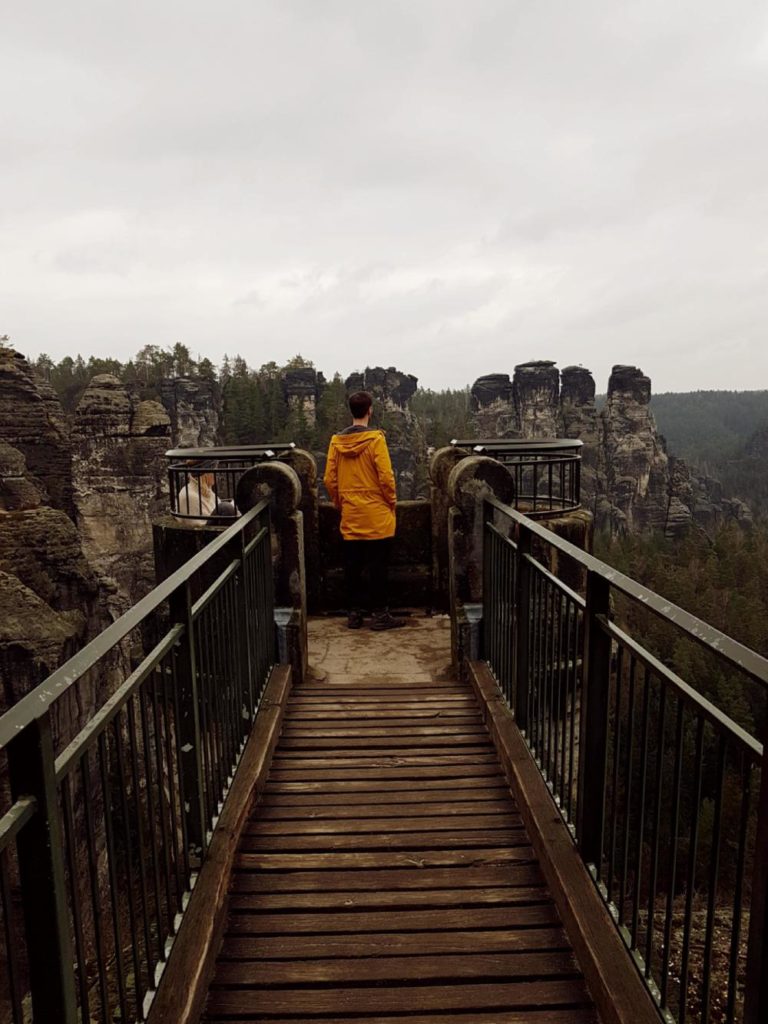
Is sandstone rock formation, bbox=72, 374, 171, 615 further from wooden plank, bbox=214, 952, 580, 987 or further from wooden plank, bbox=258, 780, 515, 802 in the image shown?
wooden plank, bbox=214, 952, 580, 987

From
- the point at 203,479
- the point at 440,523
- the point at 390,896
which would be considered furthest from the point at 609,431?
the point at 390,896

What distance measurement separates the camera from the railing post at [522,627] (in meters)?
4.14

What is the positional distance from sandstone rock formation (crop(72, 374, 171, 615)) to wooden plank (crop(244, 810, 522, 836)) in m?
42.1

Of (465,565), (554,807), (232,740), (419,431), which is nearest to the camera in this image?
(554,807)

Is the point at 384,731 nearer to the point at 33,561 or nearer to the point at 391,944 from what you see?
the point at 391,944

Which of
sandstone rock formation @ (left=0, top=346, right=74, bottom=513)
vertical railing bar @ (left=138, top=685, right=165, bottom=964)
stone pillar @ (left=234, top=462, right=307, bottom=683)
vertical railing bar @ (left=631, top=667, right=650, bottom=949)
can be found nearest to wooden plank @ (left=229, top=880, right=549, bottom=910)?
vertical railing bar @ (left=138, top=685, right=165, bottom=964)

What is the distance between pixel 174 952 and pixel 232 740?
1.39 metres

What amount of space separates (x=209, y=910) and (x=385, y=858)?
3.10 ft

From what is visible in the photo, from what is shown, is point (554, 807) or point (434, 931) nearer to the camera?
point (434, 931)

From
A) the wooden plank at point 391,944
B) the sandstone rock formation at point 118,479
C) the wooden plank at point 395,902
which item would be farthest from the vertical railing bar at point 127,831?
the sandstone rock formation at point 118,479

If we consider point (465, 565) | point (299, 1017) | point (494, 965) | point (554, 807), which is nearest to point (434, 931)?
point (494, 965)

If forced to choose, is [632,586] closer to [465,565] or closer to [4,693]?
[465,565]

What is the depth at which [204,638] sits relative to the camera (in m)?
3.29

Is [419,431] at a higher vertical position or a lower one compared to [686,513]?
higher
